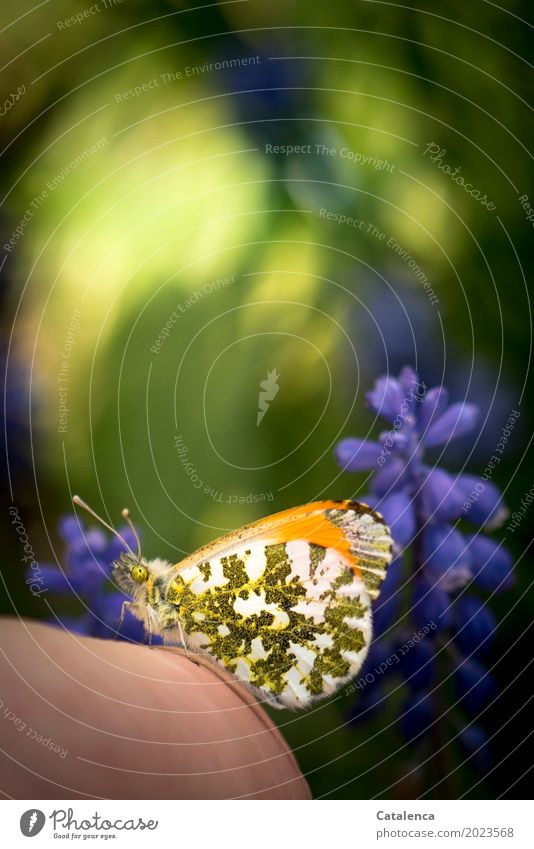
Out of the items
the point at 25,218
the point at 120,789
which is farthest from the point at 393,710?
the point at 25,218

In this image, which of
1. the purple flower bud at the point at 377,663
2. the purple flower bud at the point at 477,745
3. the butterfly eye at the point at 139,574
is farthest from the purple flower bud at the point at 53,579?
the purple flower bud at the point at 477,745

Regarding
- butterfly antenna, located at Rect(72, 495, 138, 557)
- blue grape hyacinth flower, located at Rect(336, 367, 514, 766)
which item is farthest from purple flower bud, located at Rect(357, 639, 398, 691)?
butterfly antenna, located at Rect(72, 495, 138, 557)

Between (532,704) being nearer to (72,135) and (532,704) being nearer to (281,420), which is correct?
(281,420)

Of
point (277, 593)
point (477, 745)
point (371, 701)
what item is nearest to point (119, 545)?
point (277, 593)

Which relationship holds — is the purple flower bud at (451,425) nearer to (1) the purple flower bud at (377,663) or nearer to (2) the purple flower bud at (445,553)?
(2) the purple flower bud at (445,553)
